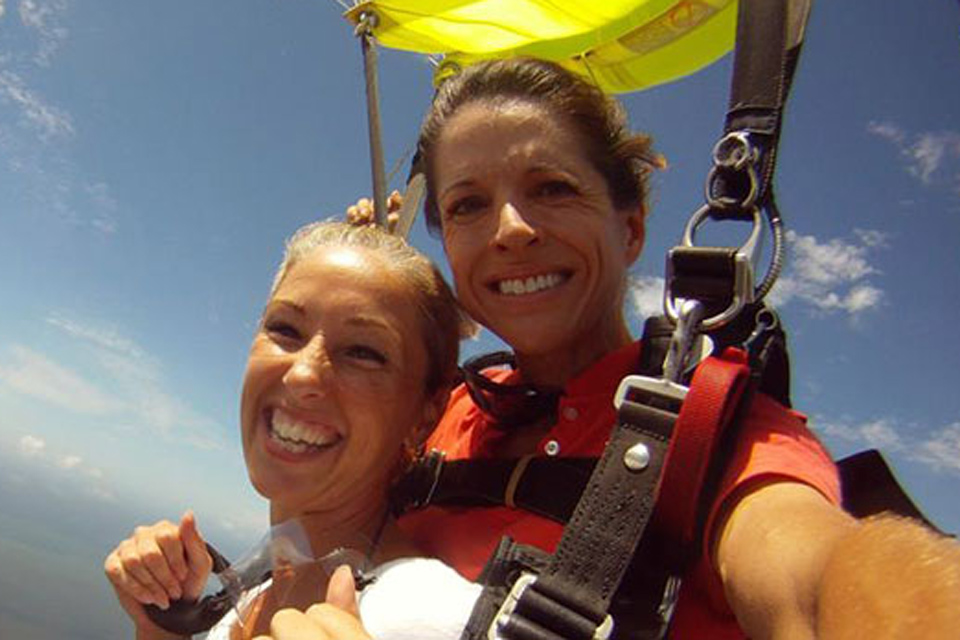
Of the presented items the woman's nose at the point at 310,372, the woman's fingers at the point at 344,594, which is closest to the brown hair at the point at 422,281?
the woman's nose at the point at 310,372

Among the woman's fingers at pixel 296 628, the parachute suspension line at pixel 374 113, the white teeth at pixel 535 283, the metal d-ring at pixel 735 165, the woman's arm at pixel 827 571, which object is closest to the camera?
the woman's arm at pixel 827 571

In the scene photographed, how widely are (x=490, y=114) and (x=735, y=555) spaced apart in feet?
4.95

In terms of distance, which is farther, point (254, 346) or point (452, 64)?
point (452, 64)

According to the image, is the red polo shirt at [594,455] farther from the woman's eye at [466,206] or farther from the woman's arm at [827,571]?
the woman's eye at [466,206]

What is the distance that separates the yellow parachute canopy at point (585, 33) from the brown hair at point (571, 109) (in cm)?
225

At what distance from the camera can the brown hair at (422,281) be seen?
2312mm

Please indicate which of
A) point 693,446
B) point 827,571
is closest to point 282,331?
point 693,446

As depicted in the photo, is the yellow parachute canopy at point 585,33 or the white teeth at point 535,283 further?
the yellow parachute canopy at point 585,33

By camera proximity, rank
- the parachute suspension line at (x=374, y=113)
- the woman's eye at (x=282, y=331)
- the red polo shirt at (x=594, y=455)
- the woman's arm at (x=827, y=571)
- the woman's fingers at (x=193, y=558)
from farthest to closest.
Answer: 1. the parachute suspension line at (x=374, y=113)
2. the woman's eye at (x=282, y=331)
3. the woman's fingers at (x=193, y=558)
4. the red polo shirt at (x=594, y=455)
5. the woman's arm at (x=827, y=571)

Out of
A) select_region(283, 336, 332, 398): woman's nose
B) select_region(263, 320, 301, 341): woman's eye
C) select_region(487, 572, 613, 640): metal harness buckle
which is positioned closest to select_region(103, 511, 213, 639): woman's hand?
select_region(283, 336, 332, 398): woman's nose

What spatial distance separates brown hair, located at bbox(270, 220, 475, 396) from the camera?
91.0 inches

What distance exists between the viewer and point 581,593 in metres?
1.29

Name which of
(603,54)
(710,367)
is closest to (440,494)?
(710,367)

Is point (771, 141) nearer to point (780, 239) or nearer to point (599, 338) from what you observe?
point (780, 239)
